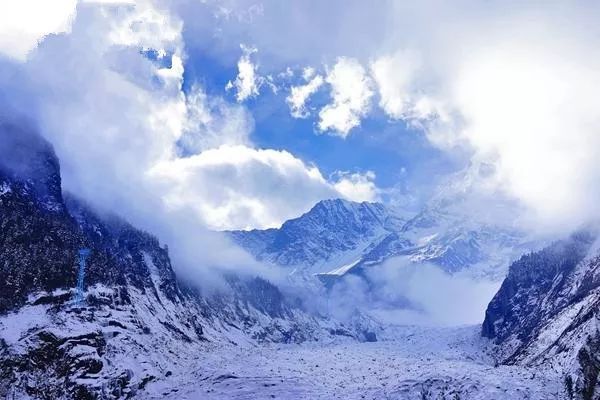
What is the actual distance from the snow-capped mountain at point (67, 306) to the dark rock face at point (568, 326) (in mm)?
58555

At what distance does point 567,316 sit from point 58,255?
11197 centimetres

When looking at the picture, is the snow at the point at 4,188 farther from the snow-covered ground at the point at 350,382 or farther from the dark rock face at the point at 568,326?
the dark rock face at the point at 568,326

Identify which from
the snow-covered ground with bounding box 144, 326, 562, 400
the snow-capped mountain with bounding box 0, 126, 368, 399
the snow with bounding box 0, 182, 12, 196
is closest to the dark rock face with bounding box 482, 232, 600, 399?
the snow-covered ground with bounding box 144, 326, 562, 400

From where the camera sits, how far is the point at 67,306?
Result: 90.8 m

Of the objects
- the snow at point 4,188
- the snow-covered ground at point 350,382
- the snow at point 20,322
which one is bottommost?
the snow-covered ground at point 350,382

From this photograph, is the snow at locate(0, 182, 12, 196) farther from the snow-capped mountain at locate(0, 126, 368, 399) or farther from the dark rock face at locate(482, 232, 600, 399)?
the dark rock face at locate(482, 232, 600, 399)

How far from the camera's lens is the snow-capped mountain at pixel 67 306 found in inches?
2911

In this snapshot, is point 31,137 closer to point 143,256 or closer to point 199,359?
point 143,256

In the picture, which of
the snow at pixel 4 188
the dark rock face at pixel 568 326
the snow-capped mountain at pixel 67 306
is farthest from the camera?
the snow at pixel 4 188

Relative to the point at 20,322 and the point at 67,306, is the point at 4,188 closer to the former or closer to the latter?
the point at 67,306

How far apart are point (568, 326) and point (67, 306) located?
325 feet

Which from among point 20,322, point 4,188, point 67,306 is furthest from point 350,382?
point 4,188

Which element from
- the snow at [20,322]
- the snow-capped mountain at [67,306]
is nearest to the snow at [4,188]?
the snow-capped mountain at [67,306]

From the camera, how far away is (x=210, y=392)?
7475 centimetres
